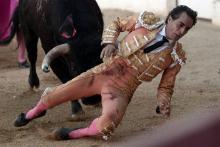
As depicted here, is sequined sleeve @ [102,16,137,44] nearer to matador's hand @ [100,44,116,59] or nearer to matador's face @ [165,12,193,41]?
matador's hand @ [100,44,116,59]

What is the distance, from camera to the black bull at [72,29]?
139 inches

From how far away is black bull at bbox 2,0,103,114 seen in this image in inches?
139

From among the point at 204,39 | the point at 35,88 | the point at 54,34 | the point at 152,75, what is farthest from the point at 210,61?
the point at 152,75

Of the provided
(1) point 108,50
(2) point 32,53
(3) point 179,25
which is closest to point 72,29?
(1) point 108,50

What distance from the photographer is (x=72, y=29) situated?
3662 mm

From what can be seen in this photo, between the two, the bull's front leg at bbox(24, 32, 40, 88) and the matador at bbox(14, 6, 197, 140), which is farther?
the bull's front leg at bbox(24, 32, 40, 88)

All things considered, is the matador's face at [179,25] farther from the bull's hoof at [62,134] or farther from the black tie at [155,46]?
the bull's hoof at [62,134]

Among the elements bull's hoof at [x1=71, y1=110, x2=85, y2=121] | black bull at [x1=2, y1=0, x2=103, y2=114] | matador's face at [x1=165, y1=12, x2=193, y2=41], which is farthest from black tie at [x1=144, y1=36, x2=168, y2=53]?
bull's hoof at [x1=71, y1=110, x2=85, y2=121]

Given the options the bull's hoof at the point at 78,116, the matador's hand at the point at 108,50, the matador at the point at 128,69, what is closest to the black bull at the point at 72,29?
the bull's hoof at the point at 78,116

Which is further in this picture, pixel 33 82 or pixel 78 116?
pixel 33 82

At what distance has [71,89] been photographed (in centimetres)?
319

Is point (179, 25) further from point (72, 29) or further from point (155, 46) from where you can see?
point (72, 29)

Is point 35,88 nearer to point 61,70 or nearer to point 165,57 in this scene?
point 61,70

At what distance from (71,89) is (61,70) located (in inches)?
49.6
